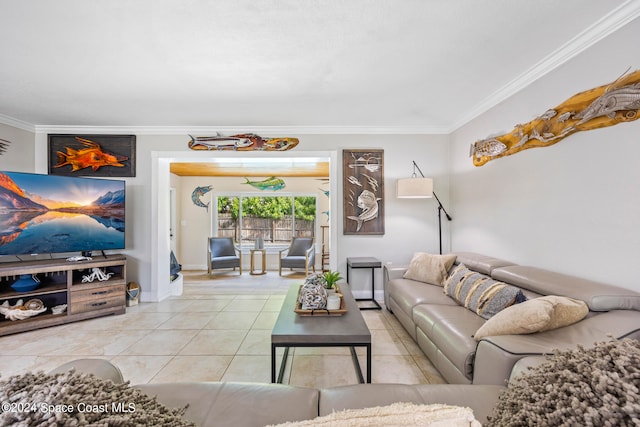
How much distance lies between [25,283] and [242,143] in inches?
116

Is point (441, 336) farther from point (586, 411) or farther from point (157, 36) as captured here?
point (157, 36)

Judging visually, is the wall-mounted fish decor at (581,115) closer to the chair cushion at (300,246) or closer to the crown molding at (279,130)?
the crown molding at (279,130)

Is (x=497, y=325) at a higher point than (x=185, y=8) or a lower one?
lower

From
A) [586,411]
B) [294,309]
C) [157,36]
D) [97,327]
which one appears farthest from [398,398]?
[97,327]

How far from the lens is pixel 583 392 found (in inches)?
20.5

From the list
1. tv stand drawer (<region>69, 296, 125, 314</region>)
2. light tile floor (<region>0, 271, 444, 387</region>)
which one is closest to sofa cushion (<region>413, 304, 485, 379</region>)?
light tile floor (<region>0, 271, 444, 387</region>)

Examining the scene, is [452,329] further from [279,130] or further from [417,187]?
[279,130]

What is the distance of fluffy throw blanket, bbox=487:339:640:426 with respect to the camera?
0.47m

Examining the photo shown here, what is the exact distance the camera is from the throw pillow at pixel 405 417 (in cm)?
62

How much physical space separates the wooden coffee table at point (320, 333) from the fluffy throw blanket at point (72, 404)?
1151 mm

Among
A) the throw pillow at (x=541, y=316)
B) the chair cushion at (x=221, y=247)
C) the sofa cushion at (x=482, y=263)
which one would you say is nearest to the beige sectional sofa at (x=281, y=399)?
the throw pillow at (x=541, y=316)

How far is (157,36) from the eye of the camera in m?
1.97

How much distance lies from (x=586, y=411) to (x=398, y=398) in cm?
55

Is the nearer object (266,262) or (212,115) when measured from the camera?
(212,115)
